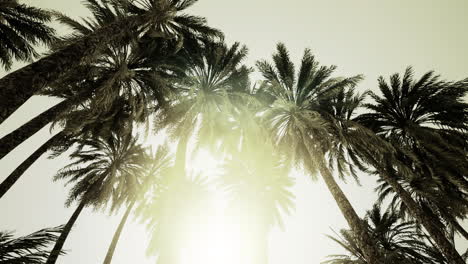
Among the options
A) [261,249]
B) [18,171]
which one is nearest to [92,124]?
[18,171]

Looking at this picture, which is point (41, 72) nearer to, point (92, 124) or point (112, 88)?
point (112, 88)

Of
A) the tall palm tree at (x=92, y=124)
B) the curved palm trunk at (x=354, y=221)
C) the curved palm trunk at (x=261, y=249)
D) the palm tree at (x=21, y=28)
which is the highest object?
the palm tree at (x=21, y=28)

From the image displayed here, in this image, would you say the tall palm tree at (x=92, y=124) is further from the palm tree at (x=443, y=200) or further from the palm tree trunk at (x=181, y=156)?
the palm tree at (x=443, y=200)

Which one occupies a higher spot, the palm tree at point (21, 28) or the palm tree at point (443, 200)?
the palm tree at point (21, 28)

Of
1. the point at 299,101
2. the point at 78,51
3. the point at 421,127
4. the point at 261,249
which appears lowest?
the point at 78,51

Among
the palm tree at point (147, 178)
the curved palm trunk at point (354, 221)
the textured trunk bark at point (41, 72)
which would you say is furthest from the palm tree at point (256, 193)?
the textured trunk bark at point (41, 72)

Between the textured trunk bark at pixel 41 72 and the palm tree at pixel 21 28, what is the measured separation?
289 inches

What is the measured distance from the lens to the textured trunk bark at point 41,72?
379cm

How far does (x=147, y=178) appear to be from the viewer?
17078 mm

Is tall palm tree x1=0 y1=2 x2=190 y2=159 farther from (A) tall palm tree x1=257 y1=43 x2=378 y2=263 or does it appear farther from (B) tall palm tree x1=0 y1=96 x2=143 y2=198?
(A) tall palm tree x1=257 y1=43 x2=378 y2=263

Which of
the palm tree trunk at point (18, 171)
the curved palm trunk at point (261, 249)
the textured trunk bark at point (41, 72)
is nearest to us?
the textured trunk bark at point (41, 72)

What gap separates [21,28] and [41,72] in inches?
379

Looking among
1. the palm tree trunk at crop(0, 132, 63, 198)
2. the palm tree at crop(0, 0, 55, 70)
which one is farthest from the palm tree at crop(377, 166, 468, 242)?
the palm tree at crop(0, 0, 55, 70)

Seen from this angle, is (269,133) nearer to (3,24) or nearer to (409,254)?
(409,254)
